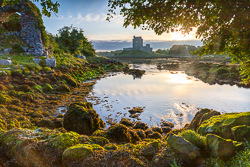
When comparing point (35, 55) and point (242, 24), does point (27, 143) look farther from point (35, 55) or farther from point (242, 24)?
point (35, 55)

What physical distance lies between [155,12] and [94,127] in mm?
7264

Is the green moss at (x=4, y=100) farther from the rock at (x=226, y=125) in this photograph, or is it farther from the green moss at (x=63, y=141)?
the rock at (x=226, y=125)

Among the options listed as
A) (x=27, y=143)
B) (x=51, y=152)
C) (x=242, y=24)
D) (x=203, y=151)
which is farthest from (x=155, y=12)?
(x=27, y=143)

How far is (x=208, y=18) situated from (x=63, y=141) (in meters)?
7.28

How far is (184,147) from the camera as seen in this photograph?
5.08 metres

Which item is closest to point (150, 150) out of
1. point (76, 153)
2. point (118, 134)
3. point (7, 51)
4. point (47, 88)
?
point (118, 134)

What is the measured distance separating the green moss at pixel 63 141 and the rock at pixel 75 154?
18.3 inches

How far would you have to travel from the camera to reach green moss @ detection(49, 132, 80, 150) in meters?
5.64

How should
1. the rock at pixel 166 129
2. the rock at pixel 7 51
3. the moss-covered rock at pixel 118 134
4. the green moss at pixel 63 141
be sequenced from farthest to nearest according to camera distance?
the rock at pixel 7 51 < the rock at pixel 166 129 < the moss-covered rock at pixel 118 134 < the green moss at pixel 63 141

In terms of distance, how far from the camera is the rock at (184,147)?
494 cm

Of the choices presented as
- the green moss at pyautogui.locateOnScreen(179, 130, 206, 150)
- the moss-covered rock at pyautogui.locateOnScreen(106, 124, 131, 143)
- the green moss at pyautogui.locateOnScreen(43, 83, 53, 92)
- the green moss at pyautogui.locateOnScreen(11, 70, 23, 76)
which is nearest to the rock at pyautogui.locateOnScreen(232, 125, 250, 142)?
the green moss at pyautogui.locateOnScreen(179, 130, 206, 150)

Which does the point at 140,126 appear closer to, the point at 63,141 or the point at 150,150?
the point at 150,150

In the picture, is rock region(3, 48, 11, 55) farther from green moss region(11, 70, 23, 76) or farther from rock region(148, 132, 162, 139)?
rock region(148, 132, 162, 139)

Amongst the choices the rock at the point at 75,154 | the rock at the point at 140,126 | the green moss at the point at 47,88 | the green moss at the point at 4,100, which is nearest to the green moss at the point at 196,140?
the rock at the point at 75,154
